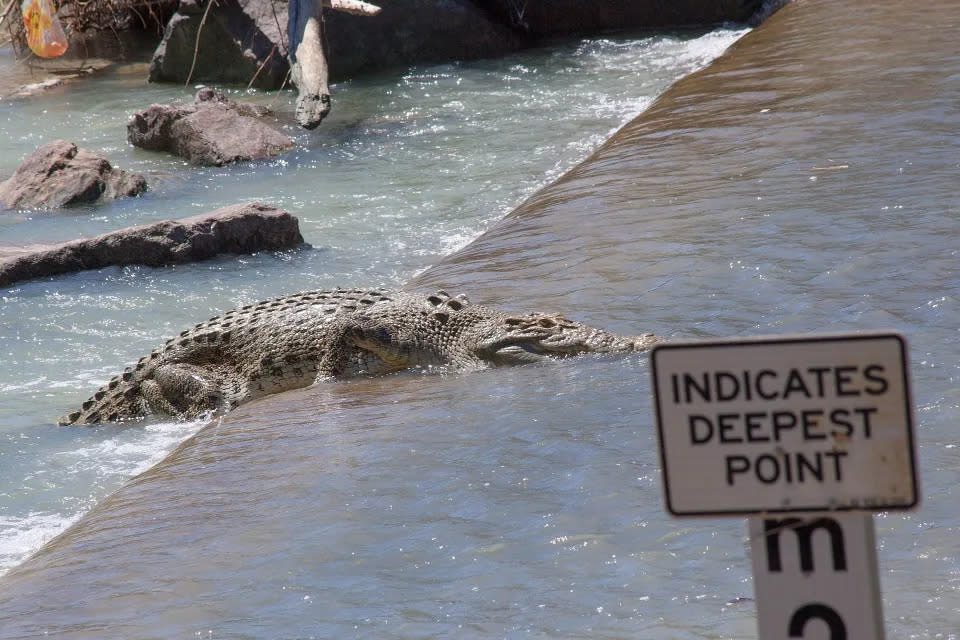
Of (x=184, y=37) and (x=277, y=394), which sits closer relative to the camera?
(x=277, y=394)

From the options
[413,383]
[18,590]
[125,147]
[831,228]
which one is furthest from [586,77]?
[18,590]

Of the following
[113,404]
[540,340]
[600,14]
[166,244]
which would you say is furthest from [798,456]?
[600,14]

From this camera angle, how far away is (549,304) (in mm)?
6027

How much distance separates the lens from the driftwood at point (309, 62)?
1100cm

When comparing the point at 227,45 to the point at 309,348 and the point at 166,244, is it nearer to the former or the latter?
the point at 166,244

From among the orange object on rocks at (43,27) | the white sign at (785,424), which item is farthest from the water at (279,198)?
the white sign at (785,424)

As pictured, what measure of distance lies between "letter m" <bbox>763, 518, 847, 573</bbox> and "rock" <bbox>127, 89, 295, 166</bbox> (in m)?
10.5

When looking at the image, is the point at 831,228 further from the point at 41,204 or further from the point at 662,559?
the point at 41,204

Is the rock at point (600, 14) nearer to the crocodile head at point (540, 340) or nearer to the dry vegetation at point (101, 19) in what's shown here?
the dry vegetation at point (101, 19)

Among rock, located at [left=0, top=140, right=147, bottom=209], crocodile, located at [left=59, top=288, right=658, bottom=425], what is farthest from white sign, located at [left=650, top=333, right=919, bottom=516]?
rock, located at [left=0, top=140, right=147, bottom=209]

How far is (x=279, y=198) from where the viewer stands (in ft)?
34.5

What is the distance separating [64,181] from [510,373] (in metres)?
6.33

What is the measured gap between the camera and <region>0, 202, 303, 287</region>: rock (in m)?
8.50

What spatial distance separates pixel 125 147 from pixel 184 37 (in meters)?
3.36
